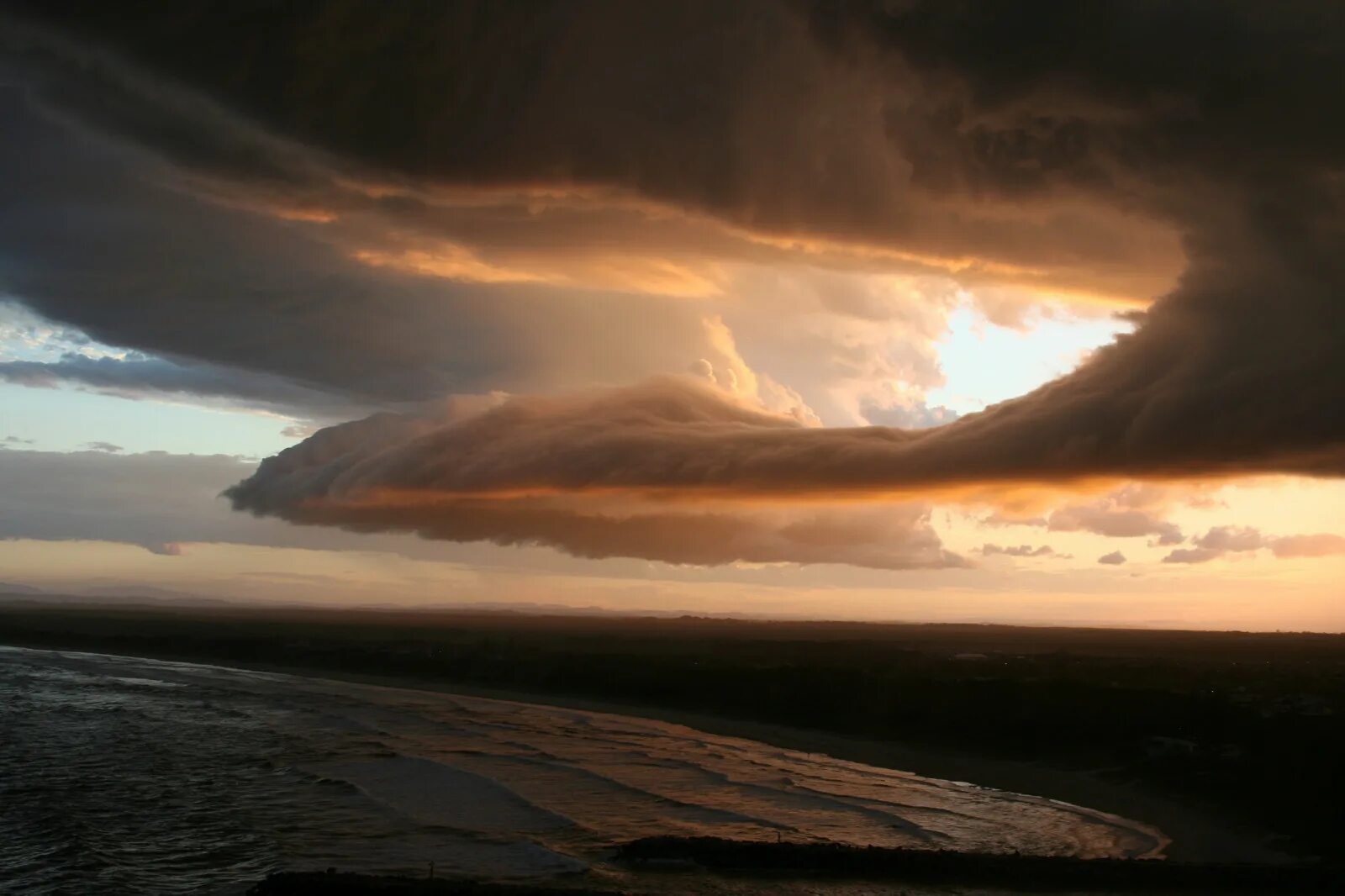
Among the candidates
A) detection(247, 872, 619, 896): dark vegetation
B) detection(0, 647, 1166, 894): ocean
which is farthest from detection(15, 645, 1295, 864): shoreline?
detection(247, 872, 619, 896): dark vegetation

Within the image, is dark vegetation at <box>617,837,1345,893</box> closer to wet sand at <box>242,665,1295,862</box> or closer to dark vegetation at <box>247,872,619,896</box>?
wet sand at <box>242,665,1295,862</box>

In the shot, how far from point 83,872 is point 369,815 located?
381 inches

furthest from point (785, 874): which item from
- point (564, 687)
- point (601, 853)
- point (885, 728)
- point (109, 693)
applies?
point (109, 693)

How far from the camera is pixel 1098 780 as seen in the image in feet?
148

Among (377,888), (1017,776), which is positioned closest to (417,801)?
(377,888)

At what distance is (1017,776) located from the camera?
4675cm

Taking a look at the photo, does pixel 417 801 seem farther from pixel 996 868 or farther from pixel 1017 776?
pixel 1017 776

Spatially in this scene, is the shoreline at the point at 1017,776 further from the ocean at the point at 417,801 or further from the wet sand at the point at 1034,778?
the ocean at the point at 417,801

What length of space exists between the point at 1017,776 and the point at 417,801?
27.6m

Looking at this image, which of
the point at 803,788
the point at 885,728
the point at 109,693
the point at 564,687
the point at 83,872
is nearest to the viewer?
the point at 83,872

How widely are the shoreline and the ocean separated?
1.33 meters

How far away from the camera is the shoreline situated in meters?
33.4

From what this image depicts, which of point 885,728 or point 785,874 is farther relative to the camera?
point 885,728

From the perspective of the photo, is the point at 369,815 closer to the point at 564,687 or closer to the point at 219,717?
the point at 219,717
